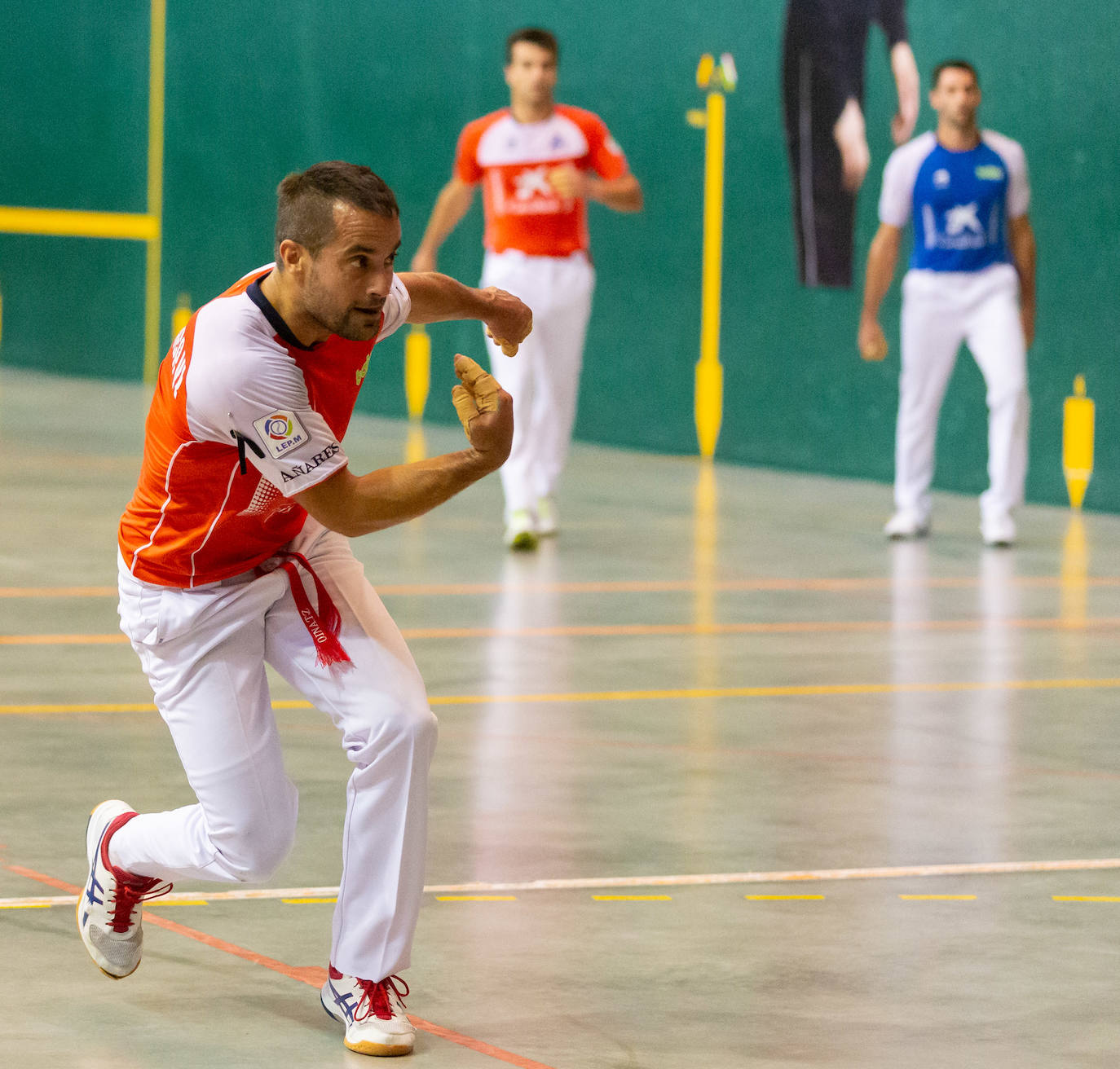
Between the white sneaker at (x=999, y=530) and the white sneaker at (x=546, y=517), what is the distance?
202 centimetres

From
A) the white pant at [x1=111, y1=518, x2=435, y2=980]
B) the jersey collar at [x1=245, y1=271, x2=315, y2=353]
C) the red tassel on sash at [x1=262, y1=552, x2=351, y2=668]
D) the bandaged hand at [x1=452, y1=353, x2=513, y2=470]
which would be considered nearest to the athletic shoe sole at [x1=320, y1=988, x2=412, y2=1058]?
the white pant at [x1=111, y1=518, x2=435, y2=980]

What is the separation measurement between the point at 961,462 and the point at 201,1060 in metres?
9.96

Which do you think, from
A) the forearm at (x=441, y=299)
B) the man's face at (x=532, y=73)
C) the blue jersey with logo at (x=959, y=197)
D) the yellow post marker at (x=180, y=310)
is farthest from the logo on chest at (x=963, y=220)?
the yellow post marker at (x=180, y=310)

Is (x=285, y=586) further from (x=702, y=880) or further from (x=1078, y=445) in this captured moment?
(x=1078, y=445)

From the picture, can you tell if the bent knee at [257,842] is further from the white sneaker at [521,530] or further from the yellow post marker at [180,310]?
the yellow post marker at [180,310]

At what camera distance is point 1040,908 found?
15.9 ft

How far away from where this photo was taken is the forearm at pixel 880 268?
1084 cm

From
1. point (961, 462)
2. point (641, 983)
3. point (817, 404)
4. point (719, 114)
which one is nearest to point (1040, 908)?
point (641, 983)

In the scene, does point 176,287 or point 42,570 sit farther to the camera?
point 176,287

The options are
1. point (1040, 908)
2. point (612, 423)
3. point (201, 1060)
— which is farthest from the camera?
point (612, 423)

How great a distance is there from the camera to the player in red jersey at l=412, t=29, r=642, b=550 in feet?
33.8

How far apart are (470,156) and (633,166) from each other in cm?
487

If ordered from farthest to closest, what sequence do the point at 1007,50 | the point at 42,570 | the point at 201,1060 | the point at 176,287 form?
the point at 176,287
the point at 1007,50
the point at 42,570
the point at 201,1060

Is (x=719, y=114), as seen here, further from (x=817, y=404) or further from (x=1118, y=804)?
(x=1118, y=804)
